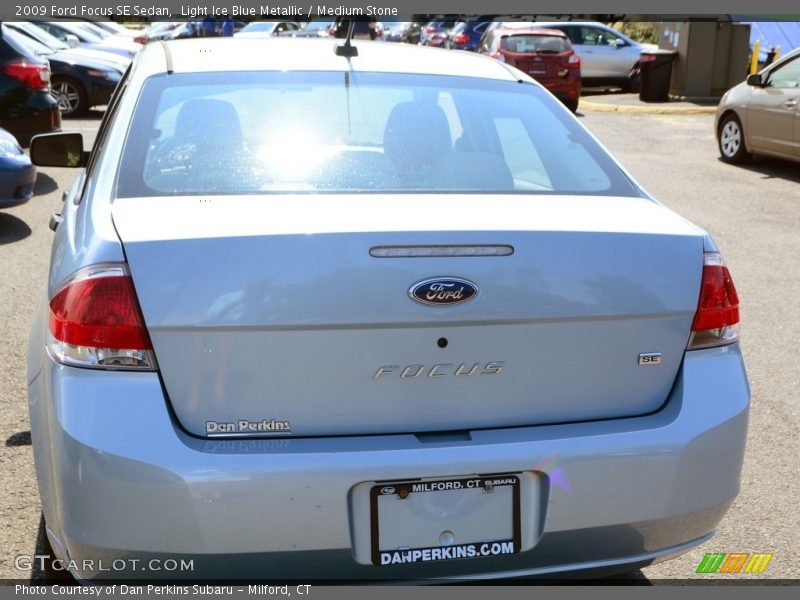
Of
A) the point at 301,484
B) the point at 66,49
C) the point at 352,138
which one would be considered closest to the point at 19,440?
the point at 352,138

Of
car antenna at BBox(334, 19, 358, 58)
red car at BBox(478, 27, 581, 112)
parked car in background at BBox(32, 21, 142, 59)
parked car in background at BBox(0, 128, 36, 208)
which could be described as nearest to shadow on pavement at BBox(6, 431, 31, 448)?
car antenna at BBox(334, 19, 358, 58)

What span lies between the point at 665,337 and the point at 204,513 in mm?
1286

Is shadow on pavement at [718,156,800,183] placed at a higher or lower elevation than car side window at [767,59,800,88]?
lower

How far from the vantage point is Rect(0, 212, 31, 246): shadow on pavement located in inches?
347

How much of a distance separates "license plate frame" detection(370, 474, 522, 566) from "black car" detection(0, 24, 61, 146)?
33.3ft

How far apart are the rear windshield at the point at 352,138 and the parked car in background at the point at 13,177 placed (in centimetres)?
586

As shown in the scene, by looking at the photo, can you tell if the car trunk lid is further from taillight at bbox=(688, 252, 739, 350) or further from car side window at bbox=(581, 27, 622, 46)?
car side window at bbox=(581, 27, 622, 46)

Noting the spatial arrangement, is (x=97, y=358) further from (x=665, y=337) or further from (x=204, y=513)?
(x=665, y=337)

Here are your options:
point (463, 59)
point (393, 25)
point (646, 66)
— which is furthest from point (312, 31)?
point (463, 59)

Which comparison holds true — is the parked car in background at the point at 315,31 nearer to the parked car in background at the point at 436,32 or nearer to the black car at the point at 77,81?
the parked car in background at the point at 436,32

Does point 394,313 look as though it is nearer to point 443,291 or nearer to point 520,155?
point 443,291

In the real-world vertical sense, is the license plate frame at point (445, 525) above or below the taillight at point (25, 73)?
above

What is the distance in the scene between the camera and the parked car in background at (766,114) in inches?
476

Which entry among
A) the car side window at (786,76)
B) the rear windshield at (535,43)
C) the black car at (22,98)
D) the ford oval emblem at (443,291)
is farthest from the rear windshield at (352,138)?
the rear windshield at (535,43)
